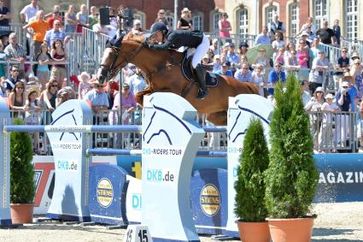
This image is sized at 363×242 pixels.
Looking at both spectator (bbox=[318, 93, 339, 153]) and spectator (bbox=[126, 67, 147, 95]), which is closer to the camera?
spectator (bbox=[318, 93, 339, 153])

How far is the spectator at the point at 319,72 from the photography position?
2822 cm

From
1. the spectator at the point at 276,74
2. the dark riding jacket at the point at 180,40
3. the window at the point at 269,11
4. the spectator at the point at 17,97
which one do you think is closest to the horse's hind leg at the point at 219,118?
the dark riding jacket at the point at 180,40

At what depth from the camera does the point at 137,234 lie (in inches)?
420

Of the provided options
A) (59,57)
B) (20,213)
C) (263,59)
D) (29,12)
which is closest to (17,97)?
(59,57)

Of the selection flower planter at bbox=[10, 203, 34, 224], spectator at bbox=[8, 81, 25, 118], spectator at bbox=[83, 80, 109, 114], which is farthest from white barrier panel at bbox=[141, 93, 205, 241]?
spectator at bbox=[83, 80, 109, 114]

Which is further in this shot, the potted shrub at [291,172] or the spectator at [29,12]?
the spectator at [29,12]

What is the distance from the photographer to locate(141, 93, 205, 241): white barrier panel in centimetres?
1220

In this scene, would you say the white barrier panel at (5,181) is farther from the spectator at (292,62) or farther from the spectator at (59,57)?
the spectator at (292,62)

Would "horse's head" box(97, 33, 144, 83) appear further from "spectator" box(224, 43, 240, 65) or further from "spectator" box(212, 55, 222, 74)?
"spectator" box(224, 43, 240, 65)

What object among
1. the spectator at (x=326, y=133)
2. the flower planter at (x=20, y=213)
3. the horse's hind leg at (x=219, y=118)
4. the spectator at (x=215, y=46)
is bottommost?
the flower planter at (x=20, y=213)

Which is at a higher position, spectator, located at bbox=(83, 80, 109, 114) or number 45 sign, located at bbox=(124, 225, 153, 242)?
spectator, located at bbox=(83, 80, 109, 114)

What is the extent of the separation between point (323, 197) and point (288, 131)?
25.5ft

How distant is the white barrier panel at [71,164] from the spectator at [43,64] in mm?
8600

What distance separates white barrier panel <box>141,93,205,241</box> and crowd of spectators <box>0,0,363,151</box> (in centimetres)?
704
